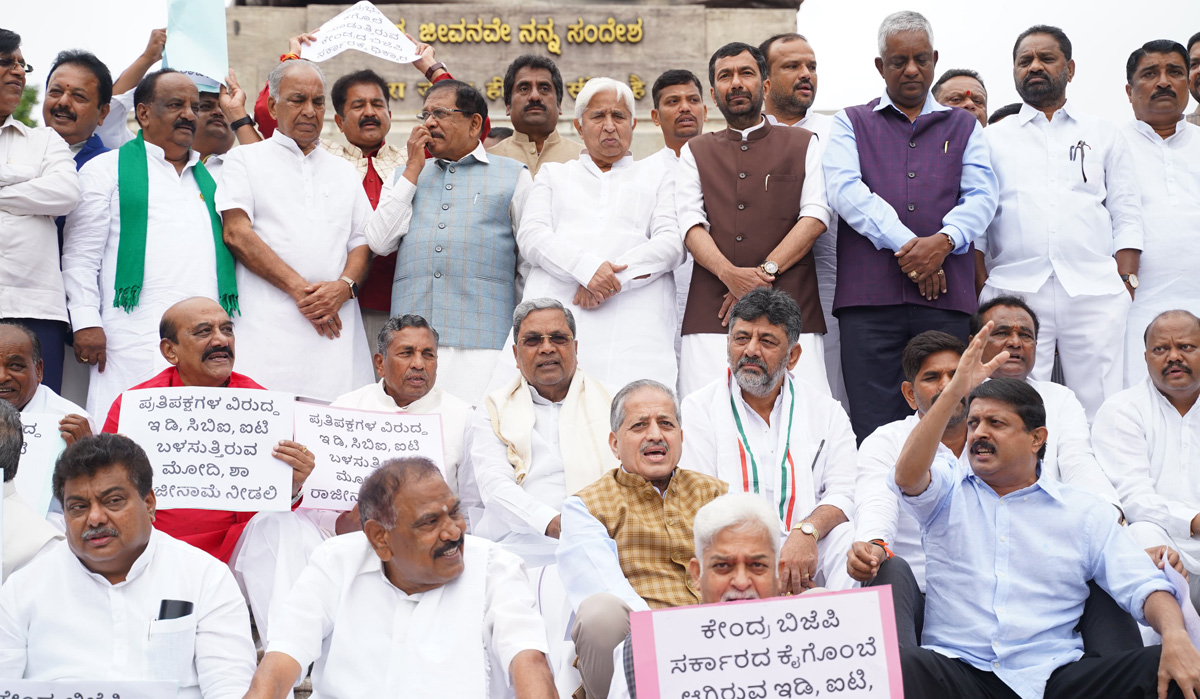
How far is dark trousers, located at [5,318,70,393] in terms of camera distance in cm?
698

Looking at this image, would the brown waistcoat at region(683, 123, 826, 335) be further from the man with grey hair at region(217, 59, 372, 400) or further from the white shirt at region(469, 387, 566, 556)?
the man with grey hair at region(217, 59, 372, 400)

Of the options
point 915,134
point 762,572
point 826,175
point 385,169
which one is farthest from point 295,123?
point 762,572

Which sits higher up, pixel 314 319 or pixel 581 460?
pixel 314 319

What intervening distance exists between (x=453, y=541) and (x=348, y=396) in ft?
7.44

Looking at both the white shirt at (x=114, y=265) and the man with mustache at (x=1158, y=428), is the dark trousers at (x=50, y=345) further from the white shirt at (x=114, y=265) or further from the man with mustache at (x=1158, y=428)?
the man with mustache at (x=1158, y=428)

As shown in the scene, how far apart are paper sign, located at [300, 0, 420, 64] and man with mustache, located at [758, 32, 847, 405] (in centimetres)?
249

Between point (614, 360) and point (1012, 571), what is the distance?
2.77 m

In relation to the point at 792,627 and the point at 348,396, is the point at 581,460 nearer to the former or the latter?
the point at 348,396

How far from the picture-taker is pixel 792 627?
4.07 m

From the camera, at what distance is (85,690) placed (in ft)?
13.5

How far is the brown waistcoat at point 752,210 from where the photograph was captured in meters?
7.18

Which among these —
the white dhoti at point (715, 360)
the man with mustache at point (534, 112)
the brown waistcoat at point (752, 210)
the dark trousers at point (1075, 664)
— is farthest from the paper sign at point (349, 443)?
the man with mustache at point (534, 112)

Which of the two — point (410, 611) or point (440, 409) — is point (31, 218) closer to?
point (440, 409)

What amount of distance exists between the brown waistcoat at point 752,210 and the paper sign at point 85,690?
389 centimetres
